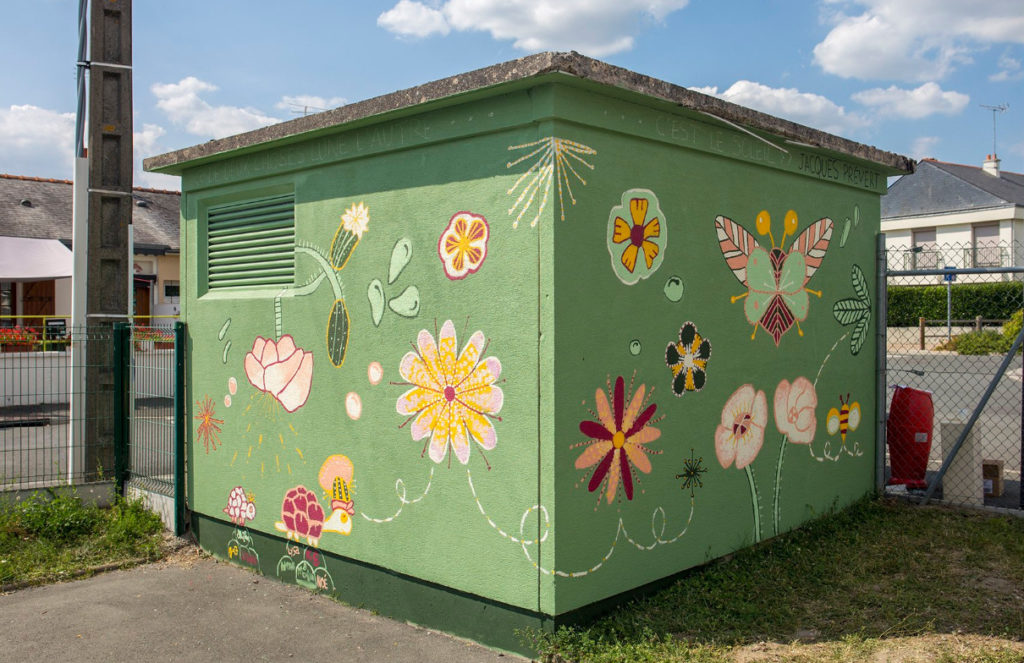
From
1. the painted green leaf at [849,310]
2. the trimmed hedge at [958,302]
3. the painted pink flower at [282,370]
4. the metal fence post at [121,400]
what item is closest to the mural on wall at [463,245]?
the painted pink flower at [282,370]

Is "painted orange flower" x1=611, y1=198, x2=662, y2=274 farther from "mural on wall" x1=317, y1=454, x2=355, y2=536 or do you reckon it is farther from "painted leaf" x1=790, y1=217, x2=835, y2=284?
"mural on wall" x1=317, y1=454, x2=355, y2=536

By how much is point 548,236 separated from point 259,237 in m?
2.91

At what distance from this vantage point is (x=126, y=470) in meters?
7.57

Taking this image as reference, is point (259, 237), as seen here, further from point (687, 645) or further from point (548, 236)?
point (687, 645)

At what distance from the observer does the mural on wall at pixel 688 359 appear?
5.09 metres

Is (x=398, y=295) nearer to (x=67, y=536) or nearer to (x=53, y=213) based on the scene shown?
(x=67, y=536)

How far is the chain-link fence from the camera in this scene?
7219 millimetres

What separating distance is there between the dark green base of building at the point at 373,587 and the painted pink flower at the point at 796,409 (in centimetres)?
257

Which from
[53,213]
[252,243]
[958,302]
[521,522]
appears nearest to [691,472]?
[521,522]

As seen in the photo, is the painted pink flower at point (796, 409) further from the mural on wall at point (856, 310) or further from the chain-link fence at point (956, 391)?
the chain-link fence at point (956, 391)

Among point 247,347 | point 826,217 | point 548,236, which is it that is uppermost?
point 826,217

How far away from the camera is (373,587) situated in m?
5.34

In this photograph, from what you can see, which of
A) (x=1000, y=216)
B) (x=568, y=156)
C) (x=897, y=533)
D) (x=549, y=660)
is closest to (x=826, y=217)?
(x=897, y=533)

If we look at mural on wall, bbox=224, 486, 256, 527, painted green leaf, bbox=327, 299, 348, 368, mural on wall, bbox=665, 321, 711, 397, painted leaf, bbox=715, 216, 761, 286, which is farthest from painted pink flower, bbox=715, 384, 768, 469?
mural on wall, bbox=224, 486, 256, 527
